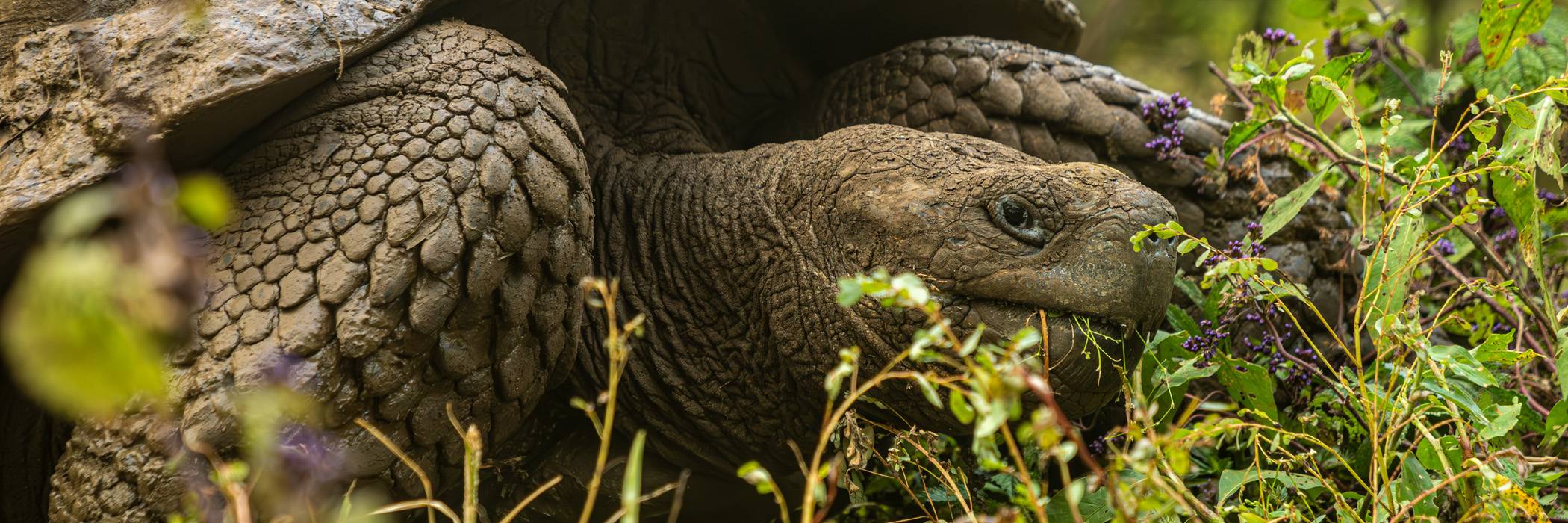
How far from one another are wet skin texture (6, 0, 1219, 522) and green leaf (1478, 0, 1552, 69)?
3.78 ft

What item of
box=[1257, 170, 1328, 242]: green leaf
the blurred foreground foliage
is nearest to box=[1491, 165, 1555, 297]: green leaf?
the blurred foreground foliage

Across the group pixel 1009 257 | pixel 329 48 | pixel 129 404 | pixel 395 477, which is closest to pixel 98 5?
pixel 329 48

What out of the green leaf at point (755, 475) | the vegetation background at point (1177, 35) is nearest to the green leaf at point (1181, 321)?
the green leaf at point (755, 475)

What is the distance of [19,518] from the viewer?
205 centimetres

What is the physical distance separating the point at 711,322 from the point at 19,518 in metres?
1.30

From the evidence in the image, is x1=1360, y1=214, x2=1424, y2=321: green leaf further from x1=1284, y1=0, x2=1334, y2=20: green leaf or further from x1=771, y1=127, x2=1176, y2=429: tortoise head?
x1=1284, y1=0, x2=1334, y2=20: green leaf

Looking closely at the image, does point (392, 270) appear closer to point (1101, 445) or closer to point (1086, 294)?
point (1086, 294)

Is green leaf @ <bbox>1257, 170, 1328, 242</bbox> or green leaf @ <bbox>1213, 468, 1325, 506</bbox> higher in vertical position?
green leaf @ <bbox>1257, 170, 1328, 242</bbox>

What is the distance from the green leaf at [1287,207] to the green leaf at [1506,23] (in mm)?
627

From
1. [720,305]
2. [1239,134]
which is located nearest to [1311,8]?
[1239,134]

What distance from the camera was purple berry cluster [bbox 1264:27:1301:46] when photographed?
104 inches

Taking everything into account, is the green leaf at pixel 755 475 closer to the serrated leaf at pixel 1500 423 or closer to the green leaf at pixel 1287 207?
the serrated leaf at pixel 1500 423

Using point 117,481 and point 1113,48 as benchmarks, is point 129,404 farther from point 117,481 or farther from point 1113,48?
point 1113,48

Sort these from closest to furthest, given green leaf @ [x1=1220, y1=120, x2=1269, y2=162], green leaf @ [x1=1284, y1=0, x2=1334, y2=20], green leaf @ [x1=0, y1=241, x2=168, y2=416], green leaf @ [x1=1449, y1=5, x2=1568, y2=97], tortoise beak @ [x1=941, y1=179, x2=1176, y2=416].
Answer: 1. green leaf @ [x1=0, y1=241, x2=168, y2=416]
2. tortoise beak @ [x1=941, y1=179, x2=1176, y2=416]
3. green leaf @ [x1=1220, y1=120, x2=1269, y2=162]
4. green leaf @ [x1=1449, y1=5, x2=1568, y2=97]
5. green leaf @ [x1=1284, y1=0, x2=1334, y2=20]
